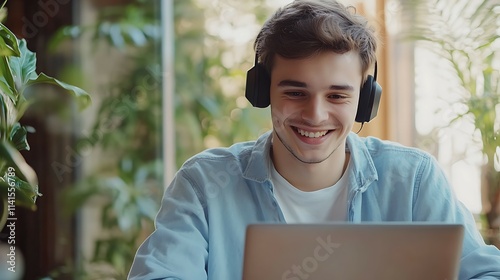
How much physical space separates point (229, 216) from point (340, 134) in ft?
1.02

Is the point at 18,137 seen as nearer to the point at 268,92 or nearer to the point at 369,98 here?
the point at 268,92

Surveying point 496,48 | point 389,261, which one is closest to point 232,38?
point 496,48

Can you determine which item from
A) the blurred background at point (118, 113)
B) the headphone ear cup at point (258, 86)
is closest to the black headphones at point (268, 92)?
the headphone ear cup at point (258, 86)

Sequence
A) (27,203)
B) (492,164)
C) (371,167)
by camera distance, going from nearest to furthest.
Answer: (27,203), (371,167), (492,164)

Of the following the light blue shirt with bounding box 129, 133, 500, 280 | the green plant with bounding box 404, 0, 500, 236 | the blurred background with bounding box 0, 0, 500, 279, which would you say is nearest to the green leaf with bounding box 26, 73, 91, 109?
the light blue shirt with bounding box 129, 133, 500, 280

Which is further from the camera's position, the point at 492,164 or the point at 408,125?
the point at 408,125

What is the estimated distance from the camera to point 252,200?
178 centimetres

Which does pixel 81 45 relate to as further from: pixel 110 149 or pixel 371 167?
pixel 371 167

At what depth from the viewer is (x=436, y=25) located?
2.81 m

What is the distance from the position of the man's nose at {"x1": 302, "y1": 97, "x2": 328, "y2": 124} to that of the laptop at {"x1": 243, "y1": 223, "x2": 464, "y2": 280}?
1.51ft

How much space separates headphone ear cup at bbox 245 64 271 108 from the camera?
1769mm

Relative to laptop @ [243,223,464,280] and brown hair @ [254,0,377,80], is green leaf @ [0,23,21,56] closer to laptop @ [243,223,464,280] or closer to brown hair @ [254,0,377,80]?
brown hair @ [254,0,377,80]

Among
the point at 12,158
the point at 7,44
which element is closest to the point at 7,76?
the point at 7,44

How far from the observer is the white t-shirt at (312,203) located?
1766mm
